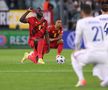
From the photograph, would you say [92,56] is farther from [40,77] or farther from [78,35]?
[40,77]

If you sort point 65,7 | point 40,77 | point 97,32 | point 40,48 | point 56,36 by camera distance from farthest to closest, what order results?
1. point 65,7
2. point 56,36
3. point 40,48
4. point 40,77
5. point 97,32

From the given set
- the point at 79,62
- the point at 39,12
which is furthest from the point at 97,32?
the point at 39,12

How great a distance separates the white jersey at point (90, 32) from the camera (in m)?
14.0

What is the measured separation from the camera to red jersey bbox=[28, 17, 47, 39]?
2220 centimetres

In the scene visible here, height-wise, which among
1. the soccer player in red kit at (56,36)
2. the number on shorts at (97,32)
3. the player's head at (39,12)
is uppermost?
the number on shorts at (97,32)

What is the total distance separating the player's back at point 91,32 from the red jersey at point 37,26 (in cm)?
804

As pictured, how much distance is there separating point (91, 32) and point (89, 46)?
31 cm

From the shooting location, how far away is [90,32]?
558 inches

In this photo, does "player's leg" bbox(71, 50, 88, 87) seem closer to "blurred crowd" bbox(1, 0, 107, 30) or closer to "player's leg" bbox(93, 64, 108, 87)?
"player's leg" bbox(93, 64, 108, 87)

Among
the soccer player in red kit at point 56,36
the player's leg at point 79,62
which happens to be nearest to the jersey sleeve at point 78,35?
the player's leg at point 79,62

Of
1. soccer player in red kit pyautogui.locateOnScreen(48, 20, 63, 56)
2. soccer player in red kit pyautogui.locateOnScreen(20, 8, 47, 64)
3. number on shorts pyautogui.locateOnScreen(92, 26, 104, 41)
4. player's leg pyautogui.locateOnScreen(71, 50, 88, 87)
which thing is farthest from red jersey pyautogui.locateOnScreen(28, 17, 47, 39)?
player's leg pyautogui.locateOnScreen(71, 50, 88, 87)

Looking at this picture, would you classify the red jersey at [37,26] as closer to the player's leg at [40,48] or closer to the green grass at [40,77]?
the player's leg at [40,48]

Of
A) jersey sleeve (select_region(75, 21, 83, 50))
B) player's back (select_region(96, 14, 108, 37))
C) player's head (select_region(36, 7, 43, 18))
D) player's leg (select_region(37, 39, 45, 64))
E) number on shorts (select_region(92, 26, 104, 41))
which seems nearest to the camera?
jersey sleeve (select_region(75, 21, 83, 50))

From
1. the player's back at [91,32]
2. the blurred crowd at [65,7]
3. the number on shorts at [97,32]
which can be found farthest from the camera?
the blurred crowd at [65,7]
